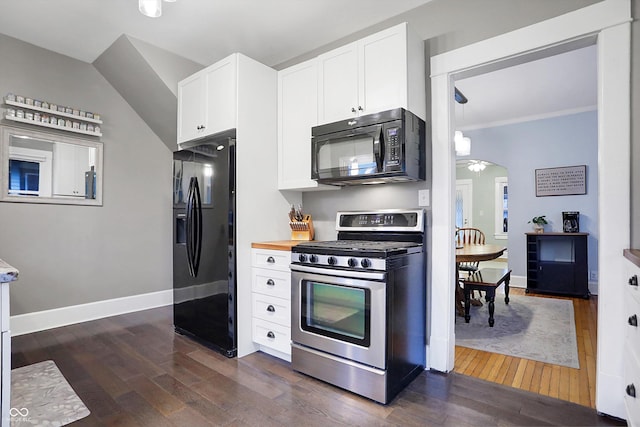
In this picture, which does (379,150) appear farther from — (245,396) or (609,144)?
(245,396)

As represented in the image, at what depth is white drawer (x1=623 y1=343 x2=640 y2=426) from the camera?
1.42m

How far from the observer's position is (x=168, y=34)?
3.02m

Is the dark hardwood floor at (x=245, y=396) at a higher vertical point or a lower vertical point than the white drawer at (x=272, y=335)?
A: lower

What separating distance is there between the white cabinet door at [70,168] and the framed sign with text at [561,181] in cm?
610

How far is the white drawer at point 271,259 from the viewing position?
252 cm

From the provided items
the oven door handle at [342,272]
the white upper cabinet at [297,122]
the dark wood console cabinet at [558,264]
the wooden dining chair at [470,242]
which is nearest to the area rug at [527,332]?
the wooden dining chair at [470,242]

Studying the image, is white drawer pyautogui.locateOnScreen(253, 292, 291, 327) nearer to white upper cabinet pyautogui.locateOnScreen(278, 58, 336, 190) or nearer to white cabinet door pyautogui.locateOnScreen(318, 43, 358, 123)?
white upper cabinet pyautogui.locateOnScreen(278, 58, 336, 190)

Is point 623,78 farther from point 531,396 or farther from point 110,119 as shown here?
point 110,119

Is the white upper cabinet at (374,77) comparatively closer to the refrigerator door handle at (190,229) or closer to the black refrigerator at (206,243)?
the black refrigerator at (206,243)

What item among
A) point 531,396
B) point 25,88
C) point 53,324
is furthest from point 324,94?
point 53,324

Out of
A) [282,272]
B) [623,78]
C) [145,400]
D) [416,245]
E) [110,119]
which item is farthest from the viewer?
[110,119]

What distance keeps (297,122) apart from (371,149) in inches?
32.8

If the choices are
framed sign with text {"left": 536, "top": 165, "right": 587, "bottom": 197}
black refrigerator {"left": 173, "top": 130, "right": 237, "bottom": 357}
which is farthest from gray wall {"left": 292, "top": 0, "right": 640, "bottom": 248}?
framed sign with text {"left": 536, "top": 165, "right": 587, "bottom": 197}

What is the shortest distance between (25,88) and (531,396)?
479 cm
